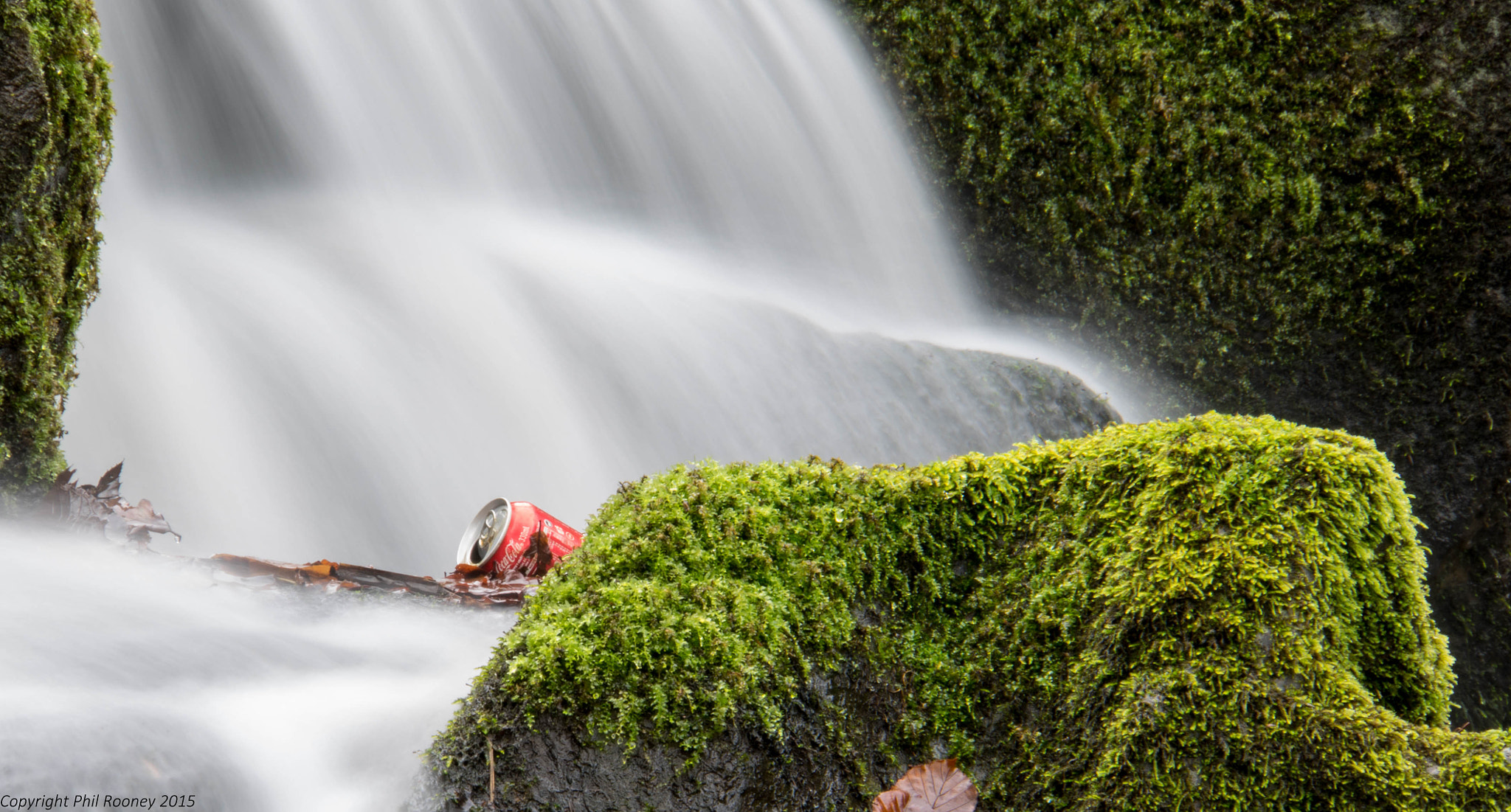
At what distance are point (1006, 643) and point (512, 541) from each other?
6.21 ft

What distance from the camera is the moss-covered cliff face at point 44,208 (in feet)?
9.25

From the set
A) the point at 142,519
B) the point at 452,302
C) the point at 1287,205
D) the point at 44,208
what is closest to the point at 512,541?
the point at 142,519

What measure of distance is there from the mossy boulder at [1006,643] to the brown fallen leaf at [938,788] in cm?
5

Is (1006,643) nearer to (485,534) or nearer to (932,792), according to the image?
(932,792)

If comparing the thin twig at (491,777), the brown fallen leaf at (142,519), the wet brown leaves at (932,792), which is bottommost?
the brown fallen leaf at (142,519)

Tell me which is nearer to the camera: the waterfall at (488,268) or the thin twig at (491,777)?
the thin twig at (491,777)

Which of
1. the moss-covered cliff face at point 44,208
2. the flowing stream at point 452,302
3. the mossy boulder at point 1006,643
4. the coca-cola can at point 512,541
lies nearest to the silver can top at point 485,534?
the coca-cola can at point 512,541

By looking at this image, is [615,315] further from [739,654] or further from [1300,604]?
[1300,604]

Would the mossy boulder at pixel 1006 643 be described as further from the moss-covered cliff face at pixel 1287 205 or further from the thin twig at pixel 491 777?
the moss-covered cliff face at pixel 1287 205

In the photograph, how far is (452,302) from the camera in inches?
196

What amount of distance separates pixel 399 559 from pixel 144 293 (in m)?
2.18

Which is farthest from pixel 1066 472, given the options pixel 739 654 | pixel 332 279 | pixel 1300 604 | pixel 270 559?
pixel 332 279

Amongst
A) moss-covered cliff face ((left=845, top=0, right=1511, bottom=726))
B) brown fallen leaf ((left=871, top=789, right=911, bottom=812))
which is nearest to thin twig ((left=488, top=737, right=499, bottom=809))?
brown fallen leaf ((left=871, top=789, right=911, bottom=812))

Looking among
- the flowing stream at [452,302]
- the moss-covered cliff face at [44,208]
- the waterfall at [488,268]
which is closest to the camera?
the moss-covered cliff face at [44,208]
